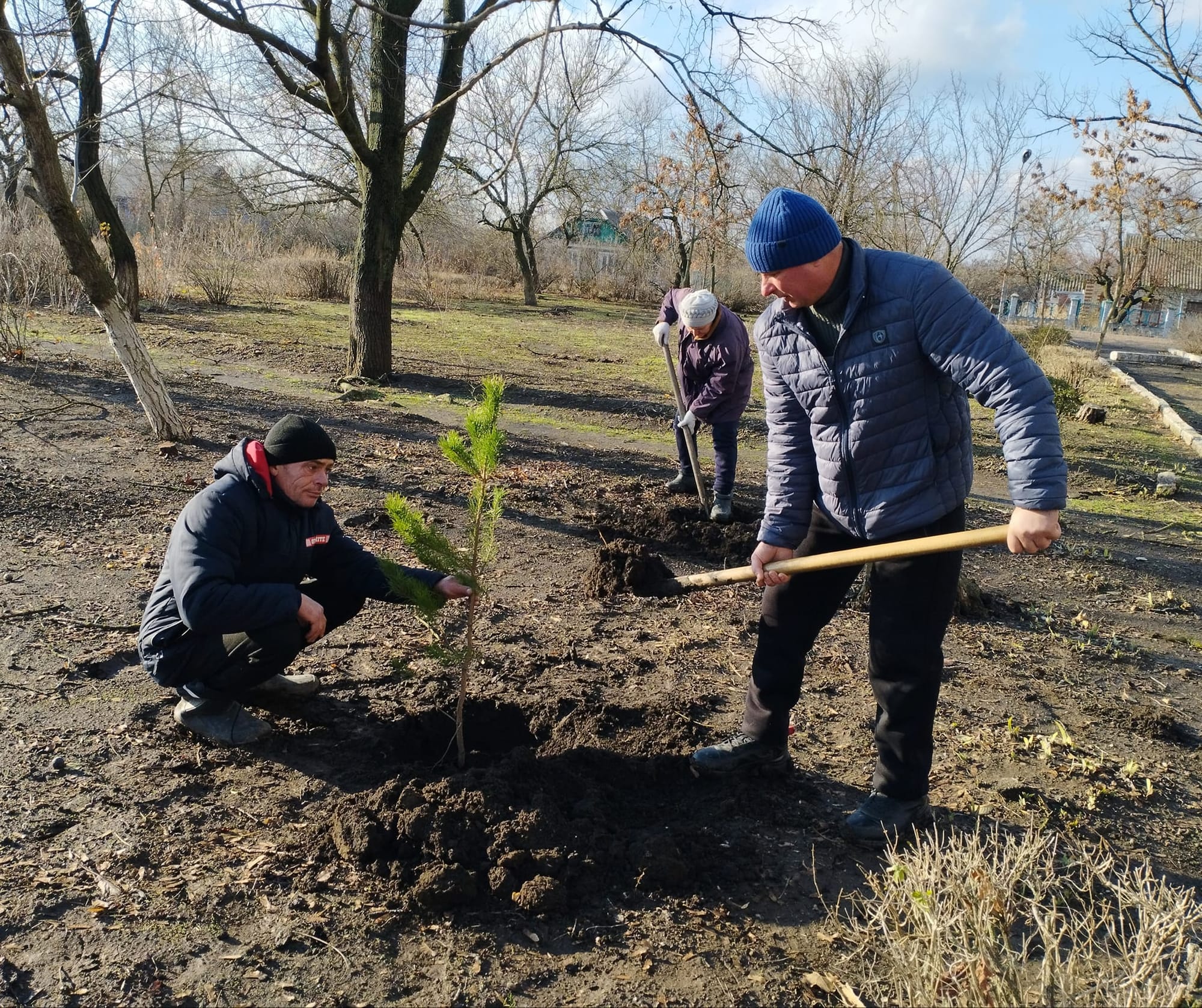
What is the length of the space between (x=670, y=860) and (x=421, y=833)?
2.47 ft

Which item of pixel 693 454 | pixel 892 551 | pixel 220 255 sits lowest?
pixel 693 454

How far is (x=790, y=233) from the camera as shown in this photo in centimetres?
256

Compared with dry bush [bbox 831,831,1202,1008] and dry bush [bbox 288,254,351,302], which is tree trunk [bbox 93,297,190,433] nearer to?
dry bush [bbox 831,831,1202,1008]

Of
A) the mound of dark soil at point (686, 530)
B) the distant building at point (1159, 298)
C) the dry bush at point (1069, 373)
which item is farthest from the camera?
the distant building at point (1159, 298)

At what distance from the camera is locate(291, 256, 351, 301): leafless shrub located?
24781 mm

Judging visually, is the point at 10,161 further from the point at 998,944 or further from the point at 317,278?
the point at 998,944

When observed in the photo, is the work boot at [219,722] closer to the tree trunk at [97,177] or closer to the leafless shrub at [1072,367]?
the tree trunk at [97,177]

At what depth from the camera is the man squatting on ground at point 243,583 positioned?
3.01 meters

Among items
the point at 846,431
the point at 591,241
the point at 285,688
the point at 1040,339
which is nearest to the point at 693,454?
the point at 285,688

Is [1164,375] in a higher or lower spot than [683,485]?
higher

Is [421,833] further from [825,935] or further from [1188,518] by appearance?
[1188,518]

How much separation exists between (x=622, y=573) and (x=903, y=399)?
2651 millimetres

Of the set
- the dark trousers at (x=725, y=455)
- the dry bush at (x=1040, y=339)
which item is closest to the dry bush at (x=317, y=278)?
the dry bush at (x=1040, y=339)

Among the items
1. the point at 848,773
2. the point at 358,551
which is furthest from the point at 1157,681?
the point at 358,551
